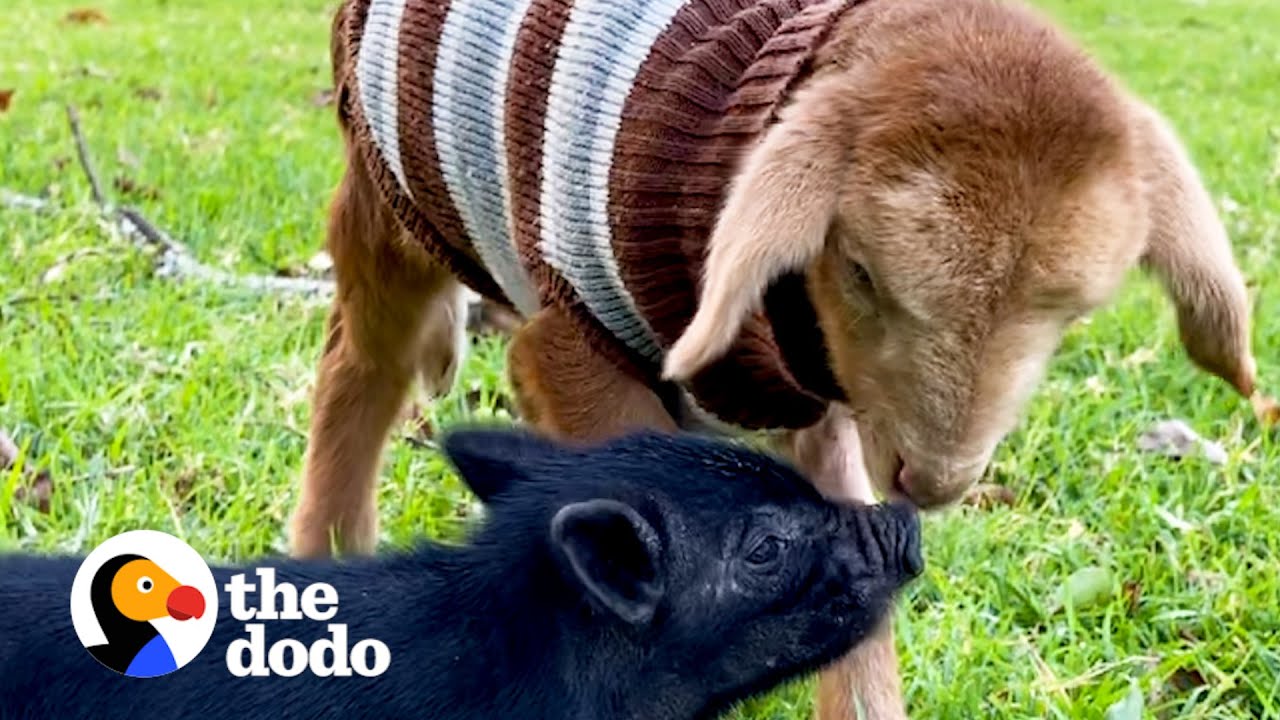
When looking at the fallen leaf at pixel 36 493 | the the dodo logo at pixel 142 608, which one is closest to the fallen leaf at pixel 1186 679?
the the dodo logo at pixel 142 608

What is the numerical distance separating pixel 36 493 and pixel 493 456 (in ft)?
4.28

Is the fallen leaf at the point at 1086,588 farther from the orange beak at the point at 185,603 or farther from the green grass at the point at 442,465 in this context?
the orange beak at the point at 185,603

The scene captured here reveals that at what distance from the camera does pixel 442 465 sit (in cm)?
335

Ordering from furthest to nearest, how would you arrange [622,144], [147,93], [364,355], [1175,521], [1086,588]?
[147,93]
[364,355]
[1175,521]
[1086,588]
[622,144]

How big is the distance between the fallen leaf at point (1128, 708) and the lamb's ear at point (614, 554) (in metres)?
0.85

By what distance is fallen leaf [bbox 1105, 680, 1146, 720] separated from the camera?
232 centimetres

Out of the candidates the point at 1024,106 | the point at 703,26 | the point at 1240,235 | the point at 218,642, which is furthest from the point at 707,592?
the point at 1240,235

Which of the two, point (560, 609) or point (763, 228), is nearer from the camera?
point (560, 609)

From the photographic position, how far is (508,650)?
1781 millimetres

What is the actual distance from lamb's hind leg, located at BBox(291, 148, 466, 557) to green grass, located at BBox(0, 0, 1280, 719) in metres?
0.09

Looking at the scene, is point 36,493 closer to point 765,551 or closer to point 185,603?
point 185,603

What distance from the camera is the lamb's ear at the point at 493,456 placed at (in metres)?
1.96

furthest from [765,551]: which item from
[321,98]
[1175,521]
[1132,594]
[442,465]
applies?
[321,98]

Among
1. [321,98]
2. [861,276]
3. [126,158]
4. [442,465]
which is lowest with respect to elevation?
[321,98]
